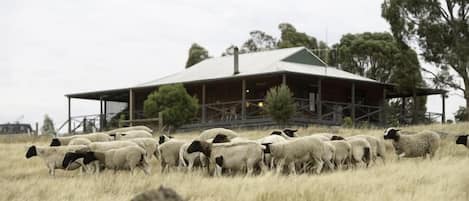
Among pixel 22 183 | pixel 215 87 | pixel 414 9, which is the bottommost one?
pixel 22 183

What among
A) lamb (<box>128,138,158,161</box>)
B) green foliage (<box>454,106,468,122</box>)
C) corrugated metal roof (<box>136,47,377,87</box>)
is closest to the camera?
lamb (<box>128,138,158,161</box>)

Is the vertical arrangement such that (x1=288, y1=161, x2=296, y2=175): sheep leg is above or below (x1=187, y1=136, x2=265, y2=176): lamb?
below

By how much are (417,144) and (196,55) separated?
41.0 meters

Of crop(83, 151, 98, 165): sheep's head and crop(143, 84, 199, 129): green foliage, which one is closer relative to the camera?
crop(83, 151, 98, 165): sheep's head

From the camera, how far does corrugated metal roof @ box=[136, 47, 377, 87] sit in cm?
3912

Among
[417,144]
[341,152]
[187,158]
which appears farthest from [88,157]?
[417,144]

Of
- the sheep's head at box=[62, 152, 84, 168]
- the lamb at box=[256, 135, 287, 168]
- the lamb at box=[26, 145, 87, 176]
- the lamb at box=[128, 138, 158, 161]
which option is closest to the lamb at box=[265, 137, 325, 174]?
the lamb at box=[256, 135, 287, 168]

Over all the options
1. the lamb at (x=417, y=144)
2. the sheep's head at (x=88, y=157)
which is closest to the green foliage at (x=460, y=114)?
the lamb at (x=417, y=144)

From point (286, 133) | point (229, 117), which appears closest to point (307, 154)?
point (286, 133)

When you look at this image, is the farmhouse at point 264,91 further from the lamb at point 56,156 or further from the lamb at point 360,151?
the lamb at point 56,156

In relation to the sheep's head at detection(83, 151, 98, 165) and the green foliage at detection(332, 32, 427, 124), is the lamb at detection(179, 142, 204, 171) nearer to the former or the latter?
the sheep's head at detection(83, 151, 98, 165)

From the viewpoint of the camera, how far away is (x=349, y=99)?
141 ft

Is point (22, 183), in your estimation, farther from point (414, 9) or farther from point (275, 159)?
point (414, 9)

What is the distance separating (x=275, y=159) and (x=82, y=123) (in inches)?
995
